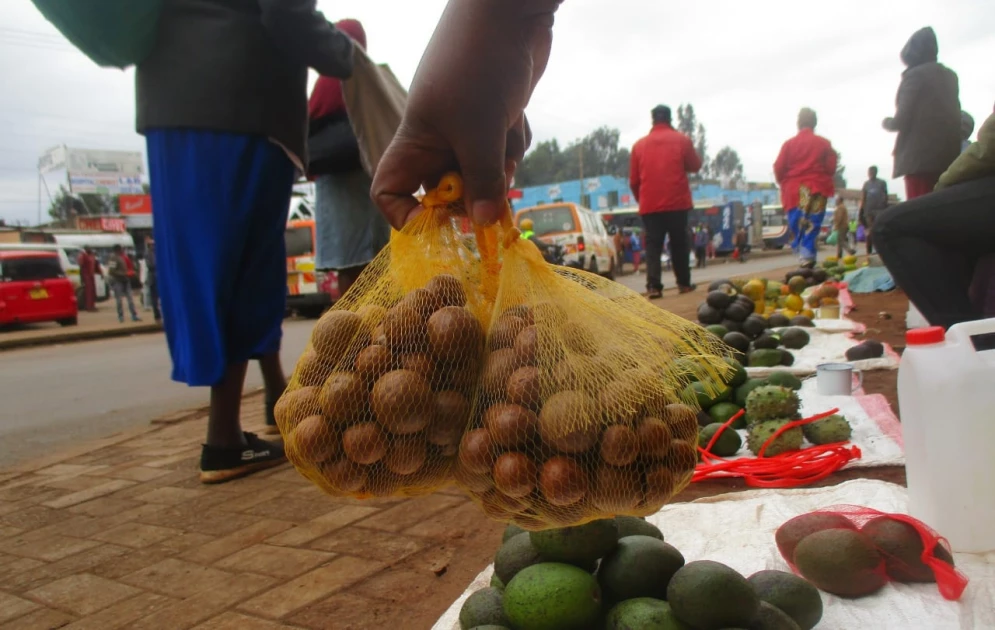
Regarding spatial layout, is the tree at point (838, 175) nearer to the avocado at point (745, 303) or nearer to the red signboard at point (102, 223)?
the avocado at point (745, 303)

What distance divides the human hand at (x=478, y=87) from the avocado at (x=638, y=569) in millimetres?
759

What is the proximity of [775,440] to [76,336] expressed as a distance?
15219mm

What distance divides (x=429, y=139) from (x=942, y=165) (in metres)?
5.40

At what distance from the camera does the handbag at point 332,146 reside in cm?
377

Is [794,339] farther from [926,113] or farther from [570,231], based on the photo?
[570,231]

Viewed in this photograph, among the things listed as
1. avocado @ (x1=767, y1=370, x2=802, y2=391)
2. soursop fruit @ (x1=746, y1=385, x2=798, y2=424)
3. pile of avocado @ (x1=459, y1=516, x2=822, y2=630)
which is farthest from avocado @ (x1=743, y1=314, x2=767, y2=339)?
pile of avocado @ (x1=459, y1=516, x2=822, y2=630)

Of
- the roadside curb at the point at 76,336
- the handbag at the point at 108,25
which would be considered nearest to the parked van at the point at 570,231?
the roadside curb at the point at 76,336

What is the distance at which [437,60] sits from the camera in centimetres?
133

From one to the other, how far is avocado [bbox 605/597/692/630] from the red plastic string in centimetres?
123

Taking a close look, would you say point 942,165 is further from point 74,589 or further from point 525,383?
point 74,589

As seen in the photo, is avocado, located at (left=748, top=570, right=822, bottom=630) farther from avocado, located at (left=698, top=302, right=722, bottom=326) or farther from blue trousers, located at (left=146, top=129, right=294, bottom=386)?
avocado, located at (left=698, top=302, right=722, bottom=326)

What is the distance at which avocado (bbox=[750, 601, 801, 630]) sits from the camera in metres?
1.29

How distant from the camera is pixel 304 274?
13.2 m

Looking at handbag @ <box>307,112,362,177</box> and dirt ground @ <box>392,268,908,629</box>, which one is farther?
handbag @ <box>307,112,362,177</box>
